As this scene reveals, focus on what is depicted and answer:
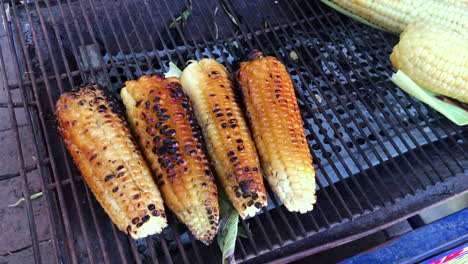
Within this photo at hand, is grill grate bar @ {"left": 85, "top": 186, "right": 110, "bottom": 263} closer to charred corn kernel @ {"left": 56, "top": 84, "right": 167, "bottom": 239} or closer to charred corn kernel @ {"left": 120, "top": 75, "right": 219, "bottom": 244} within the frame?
charred corn kernel @ {"left": 56, "top": 84, "right": 167, "bottom": 239}

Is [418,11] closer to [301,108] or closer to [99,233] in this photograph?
[301,108]

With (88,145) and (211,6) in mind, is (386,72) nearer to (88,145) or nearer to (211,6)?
(211,6)

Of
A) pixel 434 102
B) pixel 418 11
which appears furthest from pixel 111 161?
pixel 418 11

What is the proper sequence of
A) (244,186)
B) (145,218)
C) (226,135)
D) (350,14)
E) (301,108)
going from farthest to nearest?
(350,14) < (301,108) < (226,135) < (244,186) < (145,218)

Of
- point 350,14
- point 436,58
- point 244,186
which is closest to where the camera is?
point 244,186

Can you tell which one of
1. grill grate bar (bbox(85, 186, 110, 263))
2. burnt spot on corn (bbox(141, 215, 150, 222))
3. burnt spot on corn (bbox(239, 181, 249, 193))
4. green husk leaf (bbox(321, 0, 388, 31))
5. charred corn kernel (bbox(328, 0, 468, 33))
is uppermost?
green husk leaf (bbox(321, 0, 388, 31))

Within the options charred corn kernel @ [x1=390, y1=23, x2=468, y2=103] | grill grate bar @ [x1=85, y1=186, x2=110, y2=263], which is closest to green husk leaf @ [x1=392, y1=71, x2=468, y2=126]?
charred corn kernel @ [x1=390, y1=23, x2=468, y2=103]

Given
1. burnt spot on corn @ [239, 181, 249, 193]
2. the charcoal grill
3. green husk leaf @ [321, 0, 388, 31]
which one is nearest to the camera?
burnt spot on corn @ [239, 181, 249, 193]
